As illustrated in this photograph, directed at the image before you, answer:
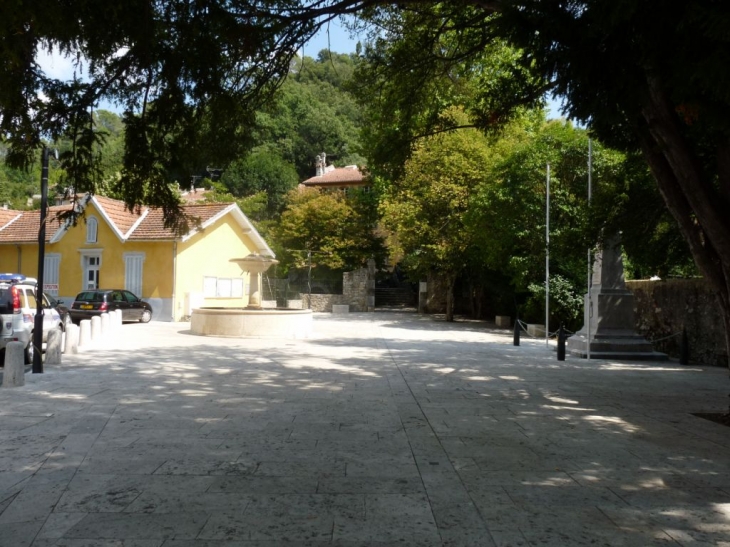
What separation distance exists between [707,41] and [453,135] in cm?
2400

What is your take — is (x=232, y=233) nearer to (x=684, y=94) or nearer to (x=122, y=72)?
(x=122, y=72)

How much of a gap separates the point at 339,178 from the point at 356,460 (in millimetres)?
54944

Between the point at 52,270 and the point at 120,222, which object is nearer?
the point at 120,222

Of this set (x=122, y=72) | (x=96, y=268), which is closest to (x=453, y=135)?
(x=96, y=268)

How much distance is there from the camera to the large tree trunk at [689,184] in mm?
6852

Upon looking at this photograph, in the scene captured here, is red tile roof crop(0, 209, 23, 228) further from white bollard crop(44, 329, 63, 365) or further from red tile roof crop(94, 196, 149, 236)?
white bollard crop(44, 329, 63, 365)

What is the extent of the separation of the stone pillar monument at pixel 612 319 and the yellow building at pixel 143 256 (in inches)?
702

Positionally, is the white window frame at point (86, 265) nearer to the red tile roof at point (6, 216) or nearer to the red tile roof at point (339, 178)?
the red tile roof at point (6, 216)

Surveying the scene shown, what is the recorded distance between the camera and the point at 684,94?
4992 millimetres

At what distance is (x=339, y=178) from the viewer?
5944cm

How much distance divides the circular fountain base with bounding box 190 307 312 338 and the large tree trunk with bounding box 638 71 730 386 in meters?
13.5

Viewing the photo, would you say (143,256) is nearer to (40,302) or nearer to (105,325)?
(105,325)

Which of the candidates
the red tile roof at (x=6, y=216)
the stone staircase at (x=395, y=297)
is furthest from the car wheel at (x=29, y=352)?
the stone staircase at (x=395, y=297)

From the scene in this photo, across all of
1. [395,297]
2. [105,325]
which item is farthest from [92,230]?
[395,297]
